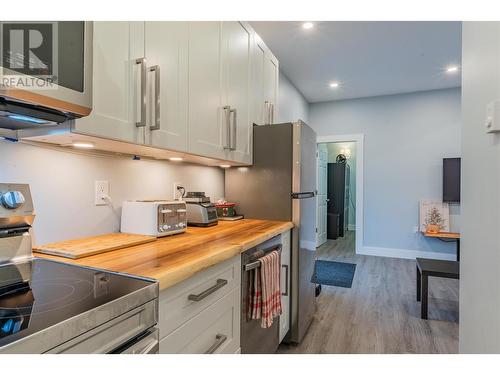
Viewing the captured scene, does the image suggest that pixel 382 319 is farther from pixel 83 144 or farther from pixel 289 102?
pixel 289 102

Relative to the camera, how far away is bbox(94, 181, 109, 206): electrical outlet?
4.62 ft

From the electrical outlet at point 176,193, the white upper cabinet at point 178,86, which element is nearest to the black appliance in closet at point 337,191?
the white upper cabinet at point 178,86

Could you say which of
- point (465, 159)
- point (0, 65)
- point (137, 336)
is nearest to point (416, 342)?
point (465, 159)

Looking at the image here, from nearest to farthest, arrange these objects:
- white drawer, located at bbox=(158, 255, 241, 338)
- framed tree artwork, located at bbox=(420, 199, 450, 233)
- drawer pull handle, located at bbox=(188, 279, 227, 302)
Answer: white drawer, located at bbox=(158, 255, 241, 338) → drawer pull handle, located at bbox=(188, 279, 227, 302) → framed tree artwork, located at bbox=(420, 199, 450, 233)

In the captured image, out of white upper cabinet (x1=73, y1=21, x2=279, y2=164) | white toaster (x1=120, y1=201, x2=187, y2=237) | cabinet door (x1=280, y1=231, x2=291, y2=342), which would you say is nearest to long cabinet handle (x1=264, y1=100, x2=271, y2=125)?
white upper cabinet (x1=73, y1=21, x2=279, y2=164)

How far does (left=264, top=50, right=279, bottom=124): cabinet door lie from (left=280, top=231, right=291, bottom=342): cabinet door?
1.15 meters

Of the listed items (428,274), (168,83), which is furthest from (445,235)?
(168,83)

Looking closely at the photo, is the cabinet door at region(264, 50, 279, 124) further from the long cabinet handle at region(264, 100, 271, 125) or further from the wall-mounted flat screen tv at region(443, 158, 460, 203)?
the wall-mounted flat screen tv at region(443, 158, 460, 203)

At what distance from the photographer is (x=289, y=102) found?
13.5 feet

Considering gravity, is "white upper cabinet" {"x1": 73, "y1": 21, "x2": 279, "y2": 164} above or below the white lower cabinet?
above

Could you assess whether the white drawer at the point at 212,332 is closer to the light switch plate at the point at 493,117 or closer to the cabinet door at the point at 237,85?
the cabinet door at the point at 237,85

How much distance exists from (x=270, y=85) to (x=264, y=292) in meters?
1.88
